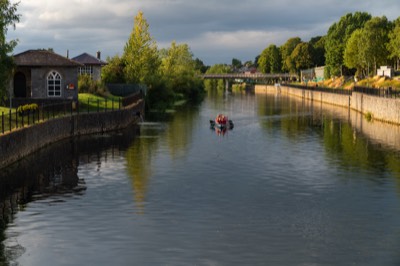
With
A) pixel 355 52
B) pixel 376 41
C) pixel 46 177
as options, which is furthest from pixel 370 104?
pixel 355 52

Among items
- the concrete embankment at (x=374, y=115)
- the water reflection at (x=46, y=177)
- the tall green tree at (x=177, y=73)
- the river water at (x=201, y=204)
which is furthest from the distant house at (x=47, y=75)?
the tall green tree at (x=177, y=73)

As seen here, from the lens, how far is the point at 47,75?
80.1 m

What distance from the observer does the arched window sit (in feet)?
264

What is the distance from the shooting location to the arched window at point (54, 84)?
8038 cm

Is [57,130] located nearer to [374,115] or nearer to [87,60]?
[374,115]

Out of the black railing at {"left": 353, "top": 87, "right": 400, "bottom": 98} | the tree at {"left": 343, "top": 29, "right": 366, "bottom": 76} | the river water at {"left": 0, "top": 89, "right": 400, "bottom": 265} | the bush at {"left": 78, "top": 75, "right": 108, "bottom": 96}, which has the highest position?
the tree at {"left": 343, "top": 29, "right": 366, "bottom": 76}

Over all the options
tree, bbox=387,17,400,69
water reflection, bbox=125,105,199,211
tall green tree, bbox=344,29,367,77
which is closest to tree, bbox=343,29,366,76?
tall green tree, bbox=344,29,367,77

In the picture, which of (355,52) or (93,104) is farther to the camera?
(355,52)

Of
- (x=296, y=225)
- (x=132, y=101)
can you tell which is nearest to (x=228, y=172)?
(x=296, y=225)

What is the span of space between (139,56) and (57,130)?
229 ft

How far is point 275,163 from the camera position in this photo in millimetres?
54562

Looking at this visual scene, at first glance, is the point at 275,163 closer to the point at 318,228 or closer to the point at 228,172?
the point at 228,172

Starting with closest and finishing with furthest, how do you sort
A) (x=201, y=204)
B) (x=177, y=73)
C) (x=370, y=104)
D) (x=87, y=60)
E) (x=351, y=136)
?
(x=201, y=204) → (x=351, y=136) → (x=370, y=104) → (x=87, y=60) → (x=177, y=73)

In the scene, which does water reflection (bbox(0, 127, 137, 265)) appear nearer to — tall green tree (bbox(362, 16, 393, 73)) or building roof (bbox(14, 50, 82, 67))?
building roof (bbox(14, 50, 82, 67))
